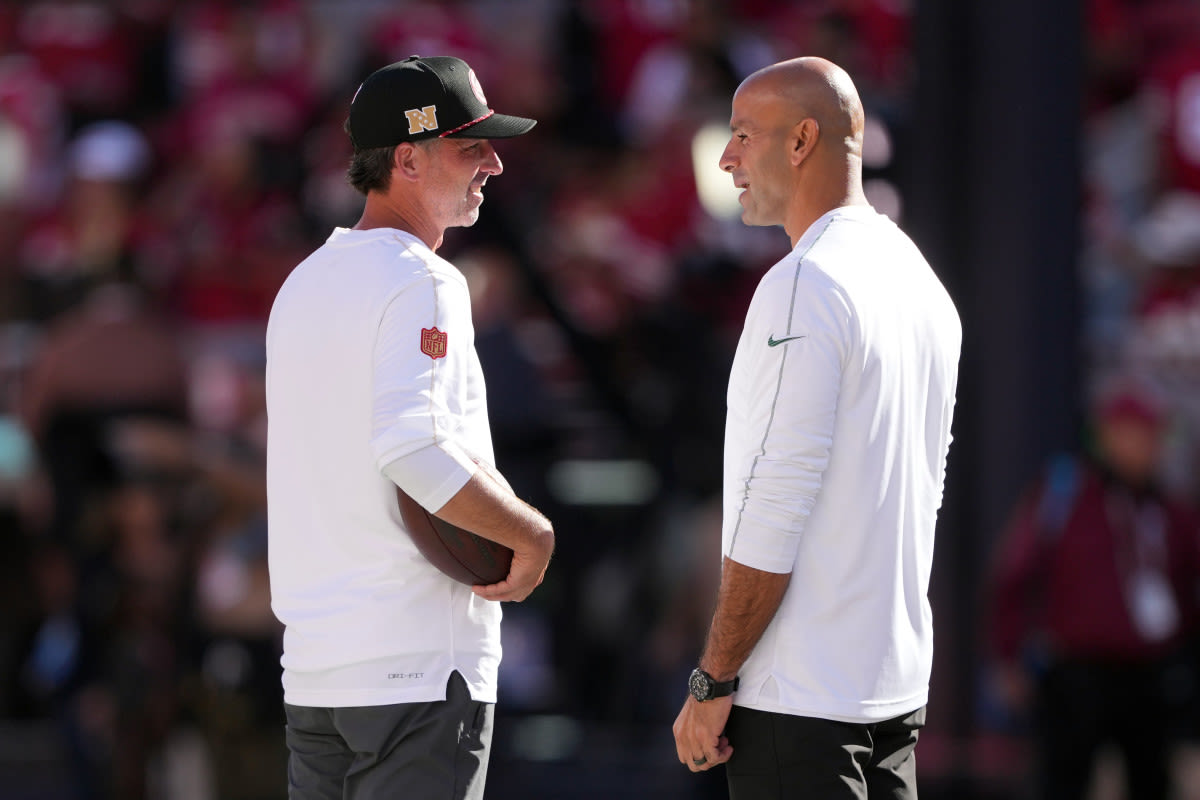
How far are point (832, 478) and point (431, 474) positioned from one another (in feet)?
2.38

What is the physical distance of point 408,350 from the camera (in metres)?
3.11

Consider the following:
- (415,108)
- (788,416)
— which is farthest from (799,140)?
(415,108)

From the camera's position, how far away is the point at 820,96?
3.29m

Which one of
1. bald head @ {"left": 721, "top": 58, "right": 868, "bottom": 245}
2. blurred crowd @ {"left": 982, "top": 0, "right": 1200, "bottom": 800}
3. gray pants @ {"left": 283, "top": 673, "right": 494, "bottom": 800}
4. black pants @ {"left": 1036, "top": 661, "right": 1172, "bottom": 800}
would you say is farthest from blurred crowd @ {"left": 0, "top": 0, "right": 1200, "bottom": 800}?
gray pants @ {"left": 283, "top": 673, "right": 494, "bottom": 800}

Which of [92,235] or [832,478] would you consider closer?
[832,478]

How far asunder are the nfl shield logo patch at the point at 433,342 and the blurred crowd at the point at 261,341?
A: 3719mm

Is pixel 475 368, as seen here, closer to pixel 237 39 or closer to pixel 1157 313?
pixel 1157 313

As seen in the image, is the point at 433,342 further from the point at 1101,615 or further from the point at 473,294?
Answer: the point at 1101,615

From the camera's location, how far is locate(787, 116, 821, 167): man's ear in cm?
330

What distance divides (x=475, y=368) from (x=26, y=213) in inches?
256

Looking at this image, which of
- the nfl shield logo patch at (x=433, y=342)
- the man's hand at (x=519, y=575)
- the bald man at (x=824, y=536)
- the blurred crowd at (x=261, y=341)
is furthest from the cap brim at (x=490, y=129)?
the blurred crowd at (x=261, y=341)

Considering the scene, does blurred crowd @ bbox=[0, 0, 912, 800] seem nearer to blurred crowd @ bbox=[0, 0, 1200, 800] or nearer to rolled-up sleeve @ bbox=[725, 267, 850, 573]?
blurred crowd @ bbox=[0, 0, 1200, 800]

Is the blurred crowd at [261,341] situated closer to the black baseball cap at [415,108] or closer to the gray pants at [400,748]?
the gray pants at [400,748]

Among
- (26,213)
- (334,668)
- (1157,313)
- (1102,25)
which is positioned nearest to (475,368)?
(334,668)
